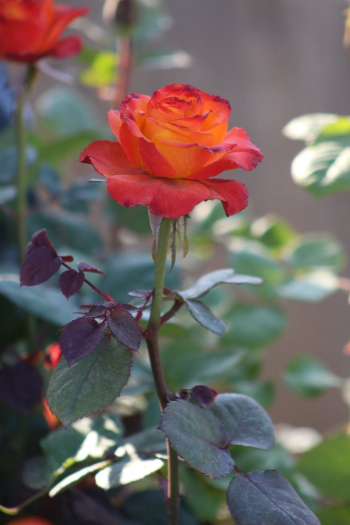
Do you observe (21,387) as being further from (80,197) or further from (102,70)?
(102,70)

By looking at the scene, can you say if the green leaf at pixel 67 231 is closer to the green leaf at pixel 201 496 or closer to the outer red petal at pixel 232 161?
the green leaf at pixel 201 496

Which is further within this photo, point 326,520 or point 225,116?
point 326,520

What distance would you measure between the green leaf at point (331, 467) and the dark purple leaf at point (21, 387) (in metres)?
0.28

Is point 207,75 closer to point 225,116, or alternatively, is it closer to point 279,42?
point 279,42

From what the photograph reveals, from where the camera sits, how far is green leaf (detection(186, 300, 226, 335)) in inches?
11.6

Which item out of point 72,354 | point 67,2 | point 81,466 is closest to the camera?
point 72,354

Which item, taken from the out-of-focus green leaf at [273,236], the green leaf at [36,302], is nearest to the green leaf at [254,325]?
the out-of-focus green leaf at [273,236]

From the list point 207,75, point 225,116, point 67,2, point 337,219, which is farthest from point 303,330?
point 225,116

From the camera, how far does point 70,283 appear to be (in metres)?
0.30

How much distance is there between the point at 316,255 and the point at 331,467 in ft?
1.02

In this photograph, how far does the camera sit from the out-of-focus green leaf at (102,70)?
2.85 ft

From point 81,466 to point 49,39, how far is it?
1.28 ft

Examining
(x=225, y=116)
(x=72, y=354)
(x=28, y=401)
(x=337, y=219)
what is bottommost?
(x=337, y=219)

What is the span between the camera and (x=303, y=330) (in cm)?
137
